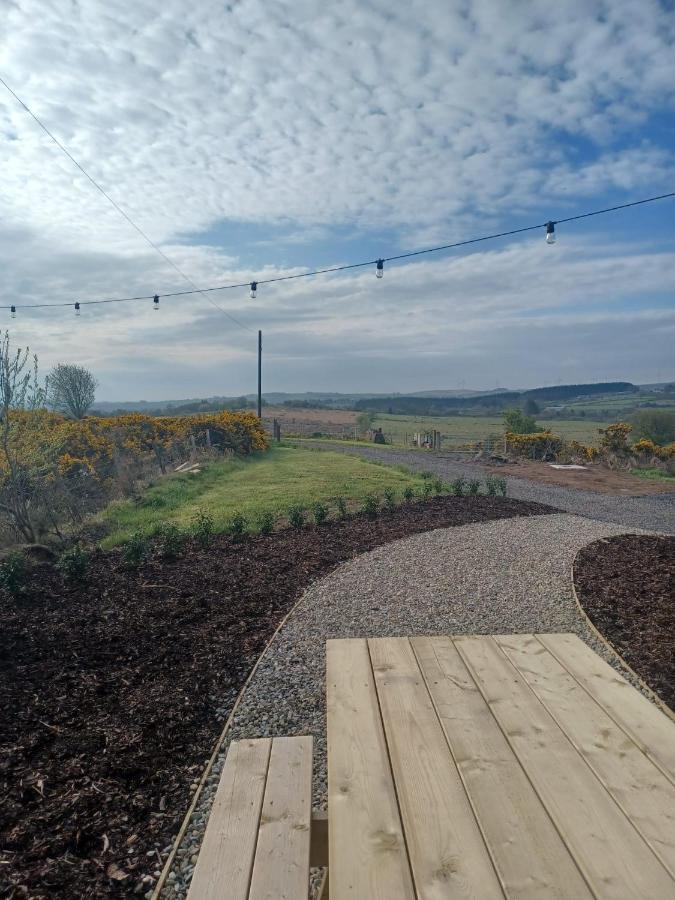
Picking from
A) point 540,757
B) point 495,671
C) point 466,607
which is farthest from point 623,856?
point 466,607

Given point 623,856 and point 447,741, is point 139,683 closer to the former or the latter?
point 447,741

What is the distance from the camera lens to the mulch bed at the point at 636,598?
3884 mm

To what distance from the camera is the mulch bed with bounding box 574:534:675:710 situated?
3884 millimetres

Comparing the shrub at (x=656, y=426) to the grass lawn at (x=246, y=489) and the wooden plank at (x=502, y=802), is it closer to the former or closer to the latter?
the grass lawn at (x=246, y=489)

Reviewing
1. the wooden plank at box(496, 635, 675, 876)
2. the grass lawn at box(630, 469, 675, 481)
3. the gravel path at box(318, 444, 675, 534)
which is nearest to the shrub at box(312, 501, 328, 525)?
the gravel path at box(318, 444, 675, 534)

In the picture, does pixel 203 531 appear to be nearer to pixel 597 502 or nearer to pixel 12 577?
pixel 12 577

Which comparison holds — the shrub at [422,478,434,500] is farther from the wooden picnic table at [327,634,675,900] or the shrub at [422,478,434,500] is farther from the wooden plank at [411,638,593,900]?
the wooden plank at [411,638,593,900]

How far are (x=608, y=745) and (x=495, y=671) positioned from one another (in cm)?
50

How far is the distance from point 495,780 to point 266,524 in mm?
6498

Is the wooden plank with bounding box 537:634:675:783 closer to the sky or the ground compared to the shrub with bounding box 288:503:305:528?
closer to the sky

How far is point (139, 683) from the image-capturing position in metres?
3.59

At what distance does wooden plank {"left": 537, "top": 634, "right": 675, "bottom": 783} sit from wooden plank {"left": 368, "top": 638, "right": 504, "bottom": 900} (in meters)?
0.53

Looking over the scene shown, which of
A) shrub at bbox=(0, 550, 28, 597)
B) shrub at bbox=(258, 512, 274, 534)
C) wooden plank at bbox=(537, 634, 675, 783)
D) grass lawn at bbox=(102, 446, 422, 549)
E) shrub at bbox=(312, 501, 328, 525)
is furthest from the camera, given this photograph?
grass lawn at bbox=(102, 446, 422, 549)

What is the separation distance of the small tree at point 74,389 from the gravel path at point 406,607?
16350mm
